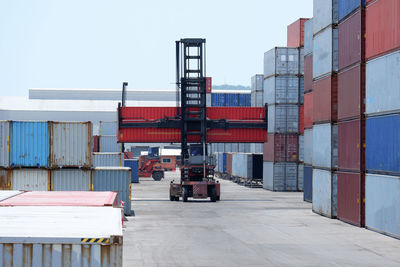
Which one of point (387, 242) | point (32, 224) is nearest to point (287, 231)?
point (387, 242)

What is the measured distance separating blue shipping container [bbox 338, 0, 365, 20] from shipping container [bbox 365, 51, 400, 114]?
10.3 ft

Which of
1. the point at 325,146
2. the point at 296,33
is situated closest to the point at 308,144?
the point at 296,33

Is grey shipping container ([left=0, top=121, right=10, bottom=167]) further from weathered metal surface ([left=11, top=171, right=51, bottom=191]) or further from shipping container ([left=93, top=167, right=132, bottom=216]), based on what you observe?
shipping container ([left=93, top=167, right=132, bottom=216])

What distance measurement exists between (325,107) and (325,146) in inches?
84.1

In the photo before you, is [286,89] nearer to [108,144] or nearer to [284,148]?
[284,148]

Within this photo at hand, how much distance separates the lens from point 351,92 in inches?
1170

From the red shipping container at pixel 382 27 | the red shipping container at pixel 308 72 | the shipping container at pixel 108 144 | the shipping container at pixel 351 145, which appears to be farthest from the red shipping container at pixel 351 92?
the shipping container at pixel 108 144

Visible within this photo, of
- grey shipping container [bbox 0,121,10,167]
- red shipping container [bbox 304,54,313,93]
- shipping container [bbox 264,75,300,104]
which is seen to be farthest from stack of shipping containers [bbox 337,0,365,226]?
shipping container [bbox 264,75,300,104]

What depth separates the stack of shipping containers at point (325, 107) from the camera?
106ft

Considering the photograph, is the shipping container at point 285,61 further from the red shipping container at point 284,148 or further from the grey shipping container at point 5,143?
the grey shipping container at point 5,143

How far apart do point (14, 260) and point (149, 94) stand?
150953 mm

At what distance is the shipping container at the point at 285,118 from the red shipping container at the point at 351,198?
21517 mm

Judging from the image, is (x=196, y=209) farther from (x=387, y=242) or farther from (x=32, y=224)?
(x=32, y=224)

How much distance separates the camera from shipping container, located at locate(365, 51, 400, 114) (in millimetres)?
24609
